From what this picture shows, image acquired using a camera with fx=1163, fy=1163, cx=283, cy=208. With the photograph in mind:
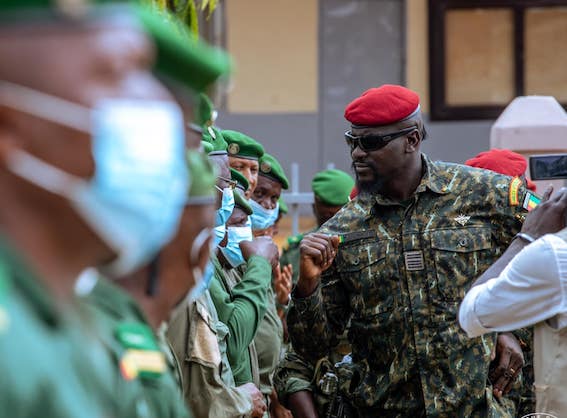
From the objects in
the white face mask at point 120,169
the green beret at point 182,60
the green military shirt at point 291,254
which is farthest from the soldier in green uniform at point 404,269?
the white face mask at point 120,169

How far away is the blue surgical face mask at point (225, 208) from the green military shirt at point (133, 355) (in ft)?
7.32

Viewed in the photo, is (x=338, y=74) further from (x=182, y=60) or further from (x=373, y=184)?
(x=182, y=60)

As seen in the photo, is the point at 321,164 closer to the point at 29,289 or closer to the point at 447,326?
the point at 447,326

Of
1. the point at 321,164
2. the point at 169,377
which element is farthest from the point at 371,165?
the point at 321,164

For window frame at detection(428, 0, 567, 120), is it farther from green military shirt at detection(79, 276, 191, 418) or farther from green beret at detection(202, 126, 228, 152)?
green military shirt at detection(79, 276, 191, 418)

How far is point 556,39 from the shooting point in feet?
41.0

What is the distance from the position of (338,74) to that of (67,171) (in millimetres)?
10597

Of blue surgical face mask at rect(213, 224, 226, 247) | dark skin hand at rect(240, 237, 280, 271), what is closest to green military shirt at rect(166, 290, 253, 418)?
blue surgical face mask at rect(213, 224, 226, 247)

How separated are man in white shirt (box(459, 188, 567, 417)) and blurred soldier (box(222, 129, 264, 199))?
7.87 ft

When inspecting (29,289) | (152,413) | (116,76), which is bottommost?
(152,413)

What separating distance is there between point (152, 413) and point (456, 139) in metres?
10.4

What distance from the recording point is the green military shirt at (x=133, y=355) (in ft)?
7.30

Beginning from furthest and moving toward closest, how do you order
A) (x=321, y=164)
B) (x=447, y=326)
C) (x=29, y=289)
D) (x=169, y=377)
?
(x=321, y=164), (x=447, y=326), (x=169, y=377), (x=29, y=289)

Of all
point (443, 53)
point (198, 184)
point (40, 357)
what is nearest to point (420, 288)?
point (198, 184)
